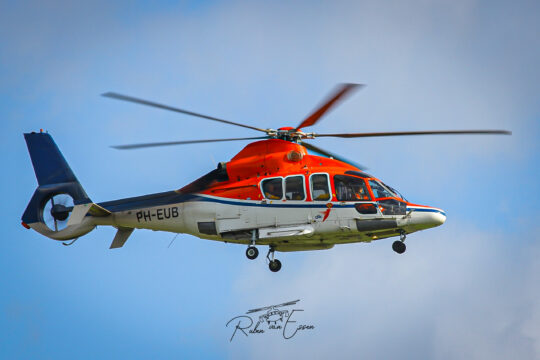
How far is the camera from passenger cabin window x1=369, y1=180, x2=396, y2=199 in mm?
20859

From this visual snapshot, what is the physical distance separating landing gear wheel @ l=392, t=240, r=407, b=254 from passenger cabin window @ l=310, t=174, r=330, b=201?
2.37 meters

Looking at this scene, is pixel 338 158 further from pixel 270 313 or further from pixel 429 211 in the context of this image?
pixel 270 313

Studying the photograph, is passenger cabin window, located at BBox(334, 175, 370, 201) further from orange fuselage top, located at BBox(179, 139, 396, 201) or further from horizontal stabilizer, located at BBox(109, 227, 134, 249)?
horizontal stabilizer, located at BBox(109, 227, 134, 249)

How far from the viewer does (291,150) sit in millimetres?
21594

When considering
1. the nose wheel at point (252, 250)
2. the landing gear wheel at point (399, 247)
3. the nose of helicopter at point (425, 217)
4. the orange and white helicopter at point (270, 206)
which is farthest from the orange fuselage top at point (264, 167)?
the landing gear wheel at point (399, 247)

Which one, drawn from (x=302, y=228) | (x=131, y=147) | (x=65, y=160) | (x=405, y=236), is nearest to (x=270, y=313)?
(x=302, y=228)

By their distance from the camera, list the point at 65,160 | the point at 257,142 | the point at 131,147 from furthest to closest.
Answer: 1. the point at 65,160
2. the point at 257,142
3. the point at 131,147

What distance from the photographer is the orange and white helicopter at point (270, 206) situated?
20.6 meters

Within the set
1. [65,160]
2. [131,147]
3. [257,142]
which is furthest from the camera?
[65,160]

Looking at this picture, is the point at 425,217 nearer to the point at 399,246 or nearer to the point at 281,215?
the point at 399,246

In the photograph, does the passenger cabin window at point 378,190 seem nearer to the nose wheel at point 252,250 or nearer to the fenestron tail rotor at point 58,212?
the nose wheel at point 252,250

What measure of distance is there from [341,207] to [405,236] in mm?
2072

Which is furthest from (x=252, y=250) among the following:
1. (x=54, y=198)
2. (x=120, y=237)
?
(x=54, y=198)

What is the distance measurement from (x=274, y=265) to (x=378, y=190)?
3.85 m
